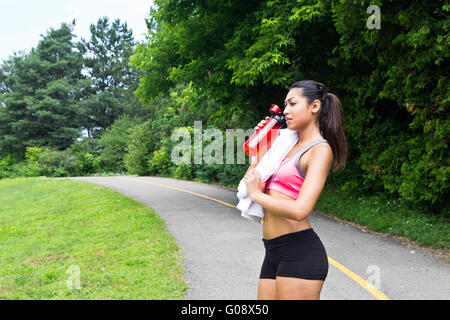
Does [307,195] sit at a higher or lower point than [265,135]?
lower

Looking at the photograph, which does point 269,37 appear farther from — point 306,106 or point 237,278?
point 306,106

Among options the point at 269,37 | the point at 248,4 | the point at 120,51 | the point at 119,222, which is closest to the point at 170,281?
the point at 119,222

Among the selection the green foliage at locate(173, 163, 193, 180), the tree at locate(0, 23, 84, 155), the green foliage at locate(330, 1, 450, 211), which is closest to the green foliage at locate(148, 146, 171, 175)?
the green foliage at locate(173, 163, 193, 180)

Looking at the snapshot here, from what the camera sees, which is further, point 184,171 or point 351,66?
point 184,171

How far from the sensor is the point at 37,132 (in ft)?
164

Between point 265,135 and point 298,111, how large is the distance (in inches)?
9.1

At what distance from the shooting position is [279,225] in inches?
85.0

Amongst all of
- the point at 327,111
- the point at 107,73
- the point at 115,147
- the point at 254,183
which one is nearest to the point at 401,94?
the point at 327,111

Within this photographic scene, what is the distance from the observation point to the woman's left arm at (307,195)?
72.8 inches

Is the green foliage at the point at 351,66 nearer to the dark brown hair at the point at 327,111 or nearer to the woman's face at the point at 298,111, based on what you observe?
the dark brown hair at the point at 327,111

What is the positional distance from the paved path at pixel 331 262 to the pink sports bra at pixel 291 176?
10.3 ft

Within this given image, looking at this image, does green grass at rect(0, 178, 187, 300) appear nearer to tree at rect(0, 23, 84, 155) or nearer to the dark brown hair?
the dark brown hair

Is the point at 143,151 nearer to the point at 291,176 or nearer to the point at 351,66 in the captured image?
the point at 351,66

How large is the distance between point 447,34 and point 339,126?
19.2 feet
